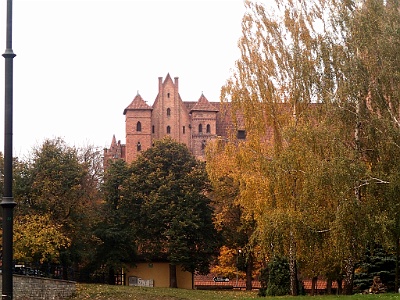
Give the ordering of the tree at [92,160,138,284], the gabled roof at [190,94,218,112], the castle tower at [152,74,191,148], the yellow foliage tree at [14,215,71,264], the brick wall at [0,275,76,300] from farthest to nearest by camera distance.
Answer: the gabled roof at [190,94,218,112], the castle tower at [152,74,191,148], the tree at [92,160,138,284], the yellow foliage tree at [14,215,71,264], the brick wall at [0,275,76,300]

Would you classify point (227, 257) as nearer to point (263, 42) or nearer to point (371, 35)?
point (263, 42)

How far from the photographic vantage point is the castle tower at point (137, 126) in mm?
96125

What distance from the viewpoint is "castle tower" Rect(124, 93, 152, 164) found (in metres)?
96.1

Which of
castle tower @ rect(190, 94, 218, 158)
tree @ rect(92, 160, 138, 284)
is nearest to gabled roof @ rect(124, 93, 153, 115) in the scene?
castle tower @ rect(190, 94, 218, 158)

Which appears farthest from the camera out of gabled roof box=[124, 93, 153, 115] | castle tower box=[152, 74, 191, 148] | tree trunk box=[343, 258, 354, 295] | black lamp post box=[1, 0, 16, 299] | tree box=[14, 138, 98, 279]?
castle tower box=[152, 74, 191, 148]

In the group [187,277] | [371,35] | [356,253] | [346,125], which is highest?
[371,35]

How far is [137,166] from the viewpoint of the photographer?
55.6 metres

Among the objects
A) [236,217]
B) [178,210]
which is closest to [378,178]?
[178,210]

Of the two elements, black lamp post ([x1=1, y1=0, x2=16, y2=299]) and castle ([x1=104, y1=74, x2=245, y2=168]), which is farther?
castle ([x1=104, y1=74, x2=245, y2=168])

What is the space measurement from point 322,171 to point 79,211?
25110 millimetres

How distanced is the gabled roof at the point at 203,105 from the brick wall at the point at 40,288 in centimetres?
6506

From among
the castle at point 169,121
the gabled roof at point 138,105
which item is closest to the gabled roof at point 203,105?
the castle at point 169,121

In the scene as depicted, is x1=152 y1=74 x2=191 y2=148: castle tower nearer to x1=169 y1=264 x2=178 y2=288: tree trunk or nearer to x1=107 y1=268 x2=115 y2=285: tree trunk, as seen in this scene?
x1=169 y1=264 x2=178 y2=288: tree trunk

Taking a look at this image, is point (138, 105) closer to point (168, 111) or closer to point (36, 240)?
point (168, 111)
